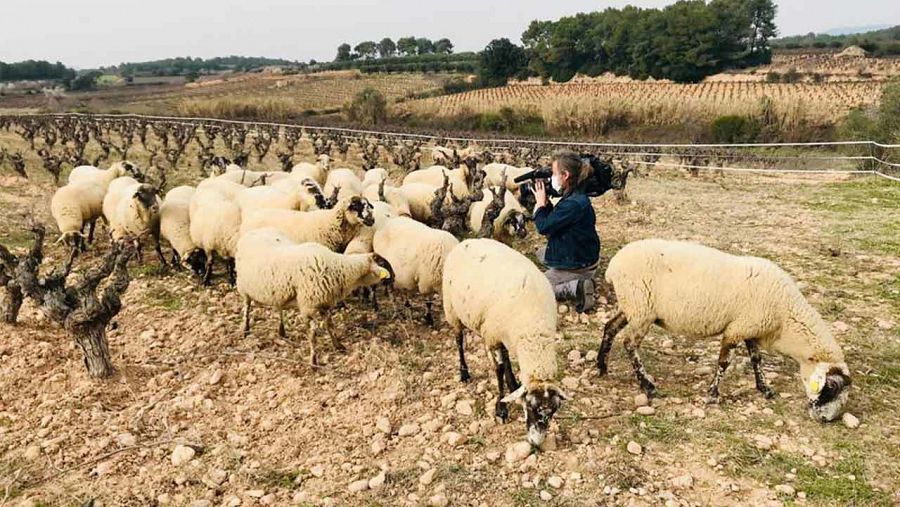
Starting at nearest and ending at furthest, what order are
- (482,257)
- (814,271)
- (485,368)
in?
1. (482,257)
2. (485,368)
3. (814,271)

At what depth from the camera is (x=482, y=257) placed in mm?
5688

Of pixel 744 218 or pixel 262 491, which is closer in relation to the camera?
pixel 262 491

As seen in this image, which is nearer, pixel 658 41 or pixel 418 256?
pixel 418 256

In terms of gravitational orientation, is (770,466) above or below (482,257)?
below

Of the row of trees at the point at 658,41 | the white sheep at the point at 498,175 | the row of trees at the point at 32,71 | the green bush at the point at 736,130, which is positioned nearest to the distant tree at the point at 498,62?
the row of trees at the point at 658,41

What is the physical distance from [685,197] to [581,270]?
9987mm

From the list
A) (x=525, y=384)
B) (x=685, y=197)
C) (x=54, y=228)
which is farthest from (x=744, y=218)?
(x=54, y=228)

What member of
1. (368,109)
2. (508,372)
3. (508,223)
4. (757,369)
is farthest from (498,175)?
(368,109)

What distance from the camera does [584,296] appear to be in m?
7.50

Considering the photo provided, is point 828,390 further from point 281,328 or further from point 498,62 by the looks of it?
point 498,62

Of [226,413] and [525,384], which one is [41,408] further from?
[525,384]

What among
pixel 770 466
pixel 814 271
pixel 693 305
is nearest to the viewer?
pixel 770 466

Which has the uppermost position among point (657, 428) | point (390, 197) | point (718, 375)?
point (390, 197)

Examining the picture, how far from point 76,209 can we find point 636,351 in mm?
9900
